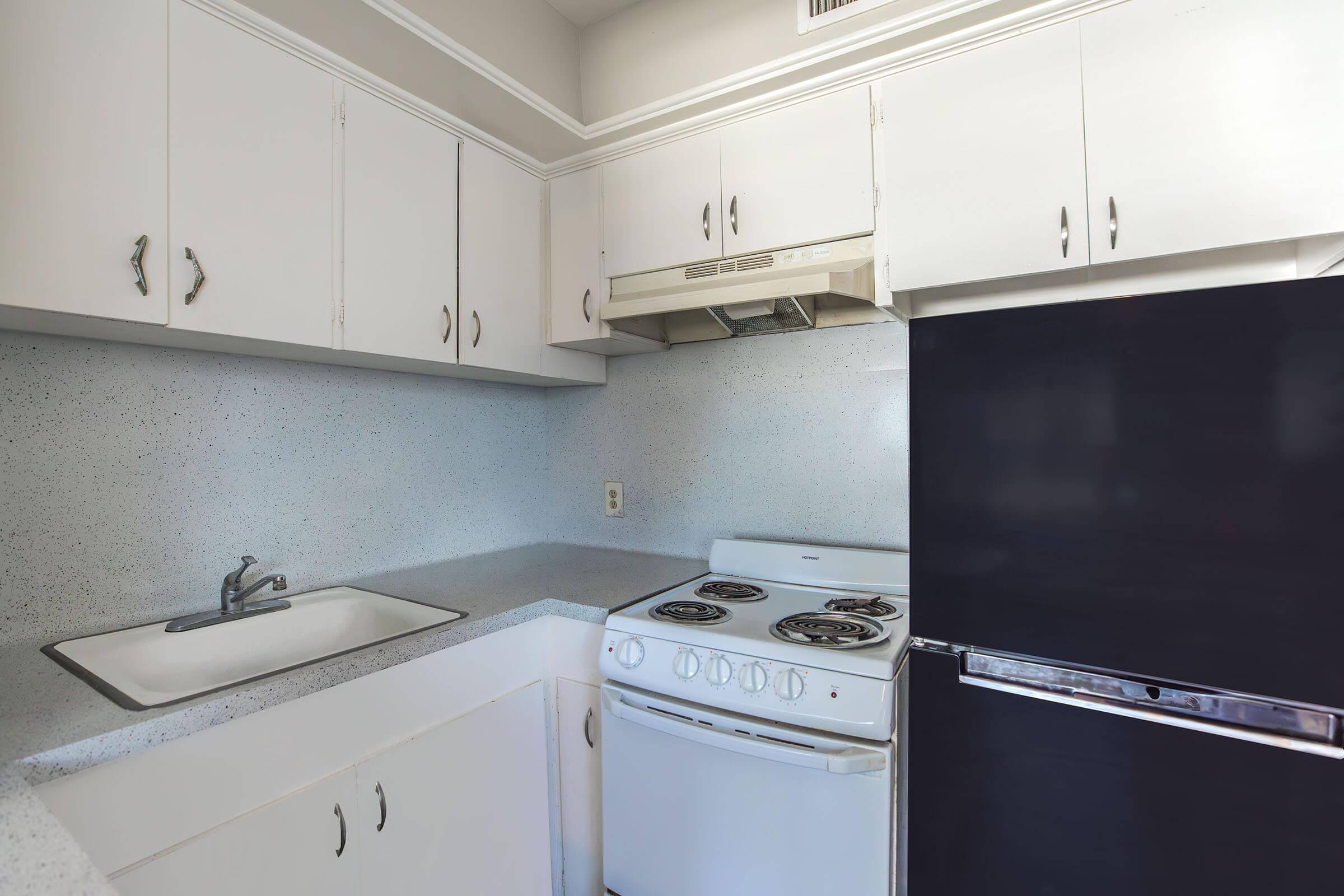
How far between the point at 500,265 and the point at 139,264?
3.13ft

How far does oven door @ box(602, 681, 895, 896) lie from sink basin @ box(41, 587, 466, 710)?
1.92ft

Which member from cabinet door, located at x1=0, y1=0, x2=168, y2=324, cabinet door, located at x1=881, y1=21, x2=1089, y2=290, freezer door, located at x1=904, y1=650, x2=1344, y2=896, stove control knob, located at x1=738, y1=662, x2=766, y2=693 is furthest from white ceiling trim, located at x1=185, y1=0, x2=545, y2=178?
freezer door, located at x1=904, y1=650, x2=1344, y2=896

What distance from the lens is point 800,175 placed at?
1659mm

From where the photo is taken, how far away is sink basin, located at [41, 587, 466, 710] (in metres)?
1.20

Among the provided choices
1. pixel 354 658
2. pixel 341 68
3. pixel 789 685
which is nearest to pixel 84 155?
pixel 341 68

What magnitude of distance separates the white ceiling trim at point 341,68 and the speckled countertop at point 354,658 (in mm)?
1355

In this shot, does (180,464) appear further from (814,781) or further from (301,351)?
(814,781)

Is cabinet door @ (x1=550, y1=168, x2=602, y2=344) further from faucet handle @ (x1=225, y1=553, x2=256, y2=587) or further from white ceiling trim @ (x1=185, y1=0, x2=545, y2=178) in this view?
faucet handle @ (x1=225, y1=553, x2=256, y2=587)

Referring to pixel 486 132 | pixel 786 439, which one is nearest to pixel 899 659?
pixel 786 439

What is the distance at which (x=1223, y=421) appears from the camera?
33.2 inches

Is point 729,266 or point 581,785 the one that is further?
point 729,266

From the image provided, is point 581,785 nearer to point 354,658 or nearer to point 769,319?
point 354,658

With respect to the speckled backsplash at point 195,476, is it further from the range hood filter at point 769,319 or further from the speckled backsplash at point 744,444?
the range hood filter at point 769,319

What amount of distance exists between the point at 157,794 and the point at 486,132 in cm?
183
